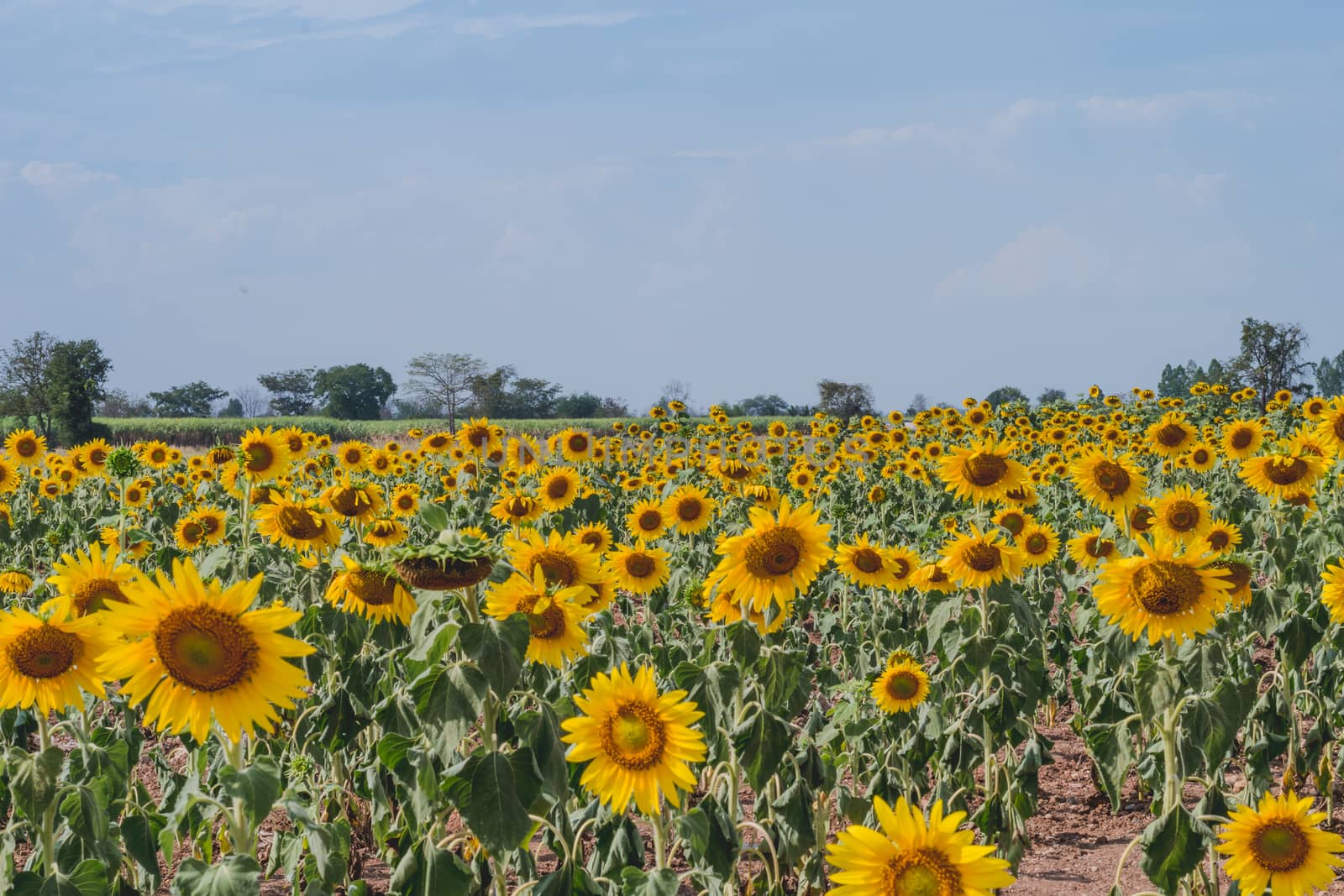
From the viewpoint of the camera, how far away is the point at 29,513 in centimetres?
1141

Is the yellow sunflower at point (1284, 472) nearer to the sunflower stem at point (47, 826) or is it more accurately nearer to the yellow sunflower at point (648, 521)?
the yellow sunflower at point (648, 521)

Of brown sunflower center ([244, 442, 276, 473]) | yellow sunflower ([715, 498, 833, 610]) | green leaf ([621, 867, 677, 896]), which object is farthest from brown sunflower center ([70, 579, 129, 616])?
brown sunflower center ([244, 442, 276, 473])

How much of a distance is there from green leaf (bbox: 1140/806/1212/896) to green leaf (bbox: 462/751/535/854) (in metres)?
1.88

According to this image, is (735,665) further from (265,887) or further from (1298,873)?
(265,887)

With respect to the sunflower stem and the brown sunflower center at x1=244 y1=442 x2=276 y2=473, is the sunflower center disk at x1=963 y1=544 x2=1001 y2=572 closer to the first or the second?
the sunflower stem

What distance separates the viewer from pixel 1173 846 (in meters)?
3.34

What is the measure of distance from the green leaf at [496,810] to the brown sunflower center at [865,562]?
3.54 metres

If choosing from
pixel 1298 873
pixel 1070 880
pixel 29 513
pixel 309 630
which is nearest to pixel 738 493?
pixel 1070 880

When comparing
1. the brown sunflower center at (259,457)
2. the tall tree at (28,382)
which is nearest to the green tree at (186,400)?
the tall tree at (28,382)

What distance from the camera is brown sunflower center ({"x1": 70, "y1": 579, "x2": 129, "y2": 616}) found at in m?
3.44

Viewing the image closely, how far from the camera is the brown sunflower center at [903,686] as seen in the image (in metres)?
5.08

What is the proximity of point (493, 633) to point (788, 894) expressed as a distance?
221 centimetres

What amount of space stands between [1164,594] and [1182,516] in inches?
78.4

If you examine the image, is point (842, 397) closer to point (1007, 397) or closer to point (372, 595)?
point (1007, 397)
